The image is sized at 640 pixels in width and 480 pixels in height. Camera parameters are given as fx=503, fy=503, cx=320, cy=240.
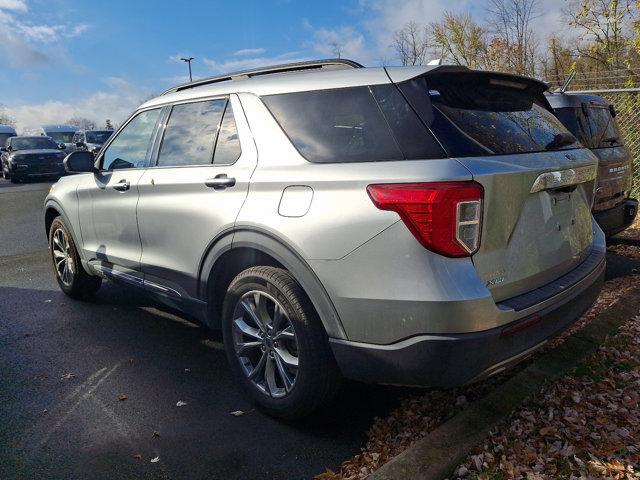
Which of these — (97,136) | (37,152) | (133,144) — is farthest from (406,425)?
(97,136)

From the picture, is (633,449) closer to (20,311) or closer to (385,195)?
(385,195)

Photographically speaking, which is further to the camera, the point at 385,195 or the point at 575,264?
the point at 575,264

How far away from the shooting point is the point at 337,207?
7.58 ft

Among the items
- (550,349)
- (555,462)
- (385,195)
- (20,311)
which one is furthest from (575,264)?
(20,311)

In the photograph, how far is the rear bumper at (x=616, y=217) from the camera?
5039mm

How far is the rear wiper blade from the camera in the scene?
2700mm

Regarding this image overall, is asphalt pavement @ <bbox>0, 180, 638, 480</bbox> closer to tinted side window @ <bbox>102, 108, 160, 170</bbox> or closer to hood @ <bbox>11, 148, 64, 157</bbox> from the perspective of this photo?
tinted side window @ <bbox>102, 108, 160, 170</bbox>

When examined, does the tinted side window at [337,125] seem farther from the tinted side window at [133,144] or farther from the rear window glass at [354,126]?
the tinted side window at [133,144]

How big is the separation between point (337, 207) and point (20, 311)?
13.1 feet

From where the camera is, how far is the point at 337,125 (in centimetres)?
254

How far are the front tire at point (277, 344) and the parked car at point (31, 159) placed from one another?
18467 mm

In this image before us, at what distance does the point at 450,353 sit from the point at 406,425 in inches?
32.7

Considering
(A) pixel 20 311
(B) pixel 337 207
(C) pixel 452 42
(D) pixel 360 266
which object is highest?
(C) pixel 452 42

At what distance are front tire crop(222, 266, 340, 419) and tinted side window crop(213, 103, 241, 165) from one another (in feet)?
2.35
